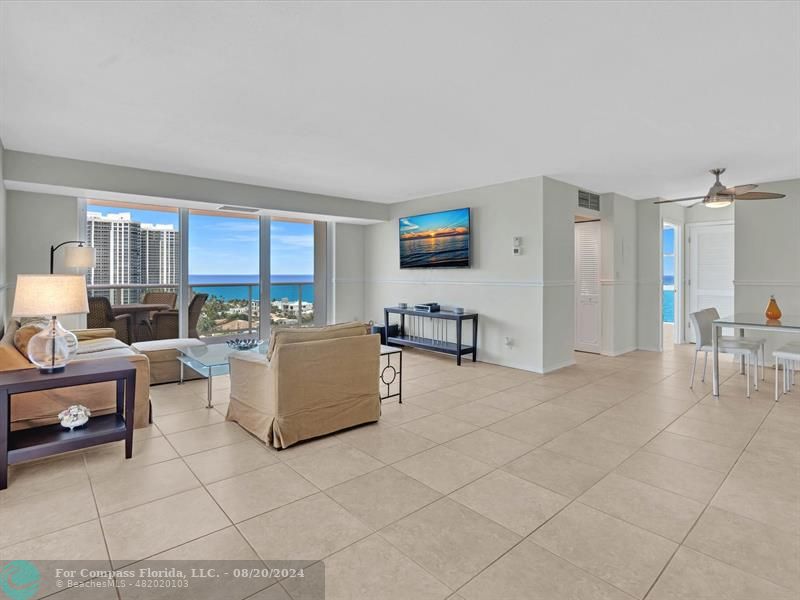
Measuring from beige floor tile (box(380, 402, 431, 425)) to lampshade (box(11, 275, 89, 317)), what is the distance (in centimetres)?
240

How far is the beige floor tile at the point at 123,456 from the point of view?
2727 mm

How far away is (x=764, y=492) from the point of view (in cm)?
243

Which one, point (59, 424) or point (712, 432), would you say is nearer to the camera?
point (59, 424)

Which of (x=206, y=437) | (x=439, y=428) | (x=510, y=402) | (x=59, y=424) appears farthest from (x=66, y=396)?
(x=510, y=402)

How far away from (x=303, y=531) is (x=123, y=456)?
1666 millimetres

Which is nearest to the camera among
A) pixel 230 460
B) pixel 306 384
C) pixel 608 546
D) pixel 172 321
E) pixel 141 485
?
pixel 608 546

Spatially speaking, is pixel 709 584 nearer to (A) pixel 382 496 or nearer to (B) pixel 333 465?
(A) pixel 382 496

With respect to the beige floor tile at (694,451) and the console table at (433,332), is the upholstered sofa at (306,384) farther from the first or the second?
the console table at (433,332)

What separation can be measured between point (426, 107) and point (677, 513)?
9.81 feet

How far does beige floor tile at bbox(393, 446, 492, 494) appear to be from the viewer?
8.33ft

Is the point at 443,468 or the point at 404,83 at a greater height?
the point at 404,83

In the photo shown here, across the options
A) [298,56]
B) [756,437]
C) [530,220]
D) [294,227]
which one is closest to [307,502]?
[298,56]

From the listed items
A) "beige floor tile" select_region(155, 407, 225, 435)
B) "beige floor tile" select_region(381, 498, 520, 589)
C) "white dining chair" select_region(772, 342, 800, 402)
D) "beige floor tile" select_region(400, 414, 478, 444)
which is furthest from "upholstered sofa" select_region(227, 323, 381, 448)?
"white dining chair" select_region(772, 342, 800, 402)

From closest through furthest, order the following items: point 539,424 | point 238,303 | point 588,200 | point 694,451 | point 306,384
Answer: point 694,451 → point 306,384 → point 539,424 → point 588,200 → point 238,303
